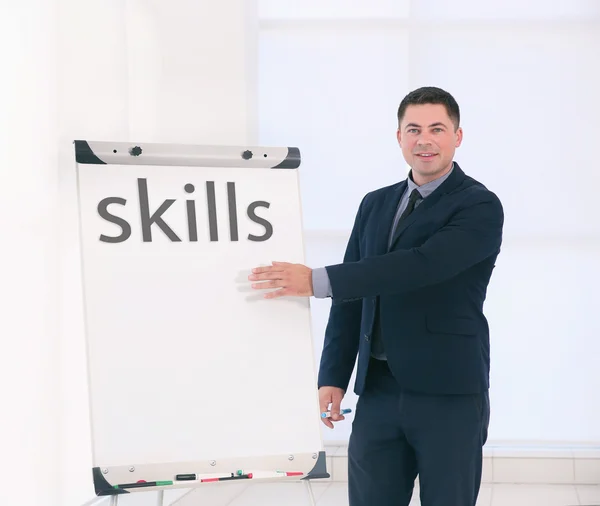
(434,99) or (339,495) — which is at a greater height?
(434,99)

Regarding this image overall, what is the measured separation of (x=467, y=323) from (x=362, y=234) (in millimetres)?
399

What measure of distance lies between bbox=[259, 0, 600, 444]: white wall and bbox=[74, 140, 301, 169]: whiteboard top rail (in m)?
1.95

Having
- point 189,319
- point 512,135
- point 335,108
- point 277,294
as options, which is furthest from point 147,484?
point 512,135

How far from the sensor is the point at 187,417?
6.48 feet

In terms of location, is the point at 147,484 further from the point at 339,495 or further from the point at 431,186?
the point at 339,495

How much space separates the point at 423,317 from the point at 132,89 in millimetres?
1441

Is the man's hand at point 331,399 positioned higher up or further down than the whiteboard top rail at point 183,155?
further down

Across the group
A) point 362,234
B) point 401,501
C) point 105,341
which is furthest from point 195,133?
point 401,501

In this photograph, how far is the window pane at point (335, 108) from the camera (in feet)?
13.2

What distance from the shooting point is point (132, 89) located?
2.87 metres

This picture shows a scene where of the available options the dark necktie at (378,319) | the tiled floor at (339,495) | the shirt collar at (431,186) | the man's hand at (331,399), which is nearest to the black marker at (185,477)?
the man's hand at (331,399)

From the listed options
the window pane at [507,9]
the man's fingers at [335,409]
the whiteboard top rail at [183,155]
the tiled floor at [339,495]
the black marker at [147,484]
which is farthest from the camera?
the window pane at [507,9]

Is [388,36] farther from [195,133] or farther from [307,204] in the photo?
[195,133]

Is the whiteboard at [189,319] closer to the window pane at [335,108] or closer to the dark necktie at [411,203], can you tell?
the dark necktie at [411,203]
